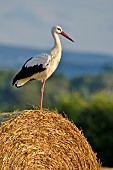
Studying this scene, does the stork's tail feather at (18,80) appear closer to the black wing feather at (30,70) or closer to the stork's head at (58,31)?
the black wing feather at (30,70)

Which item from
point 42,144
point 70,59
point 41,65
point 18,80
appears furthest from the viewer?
point 70,59

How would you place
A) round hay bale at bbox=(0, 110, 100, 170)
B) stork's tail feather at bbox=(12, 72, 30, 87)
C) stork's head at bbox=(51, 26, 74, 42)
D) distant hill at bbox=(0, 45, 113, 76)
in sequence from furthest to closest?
1. distant hill at bbox=(0, 45, 113, 76)
2. stork's head at bbox=(51, 26, 74, 42)
3. stork's tail feather at bbox=(12, 72, 30, 87)
4. round hay bale at bbox=(0, 110, 100, 170)

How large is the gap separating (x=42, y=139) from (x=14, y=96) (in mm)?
63859

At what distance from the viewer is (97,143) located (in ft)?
84.3

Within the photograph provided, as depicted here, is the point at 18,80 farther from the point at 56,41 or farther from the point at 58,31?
the point at 58,31

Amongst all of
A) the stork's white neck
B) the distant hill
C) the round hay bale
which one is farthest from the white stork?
the distant hill

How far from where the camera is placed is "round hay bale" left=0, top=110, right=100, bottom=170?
1065 centimetres

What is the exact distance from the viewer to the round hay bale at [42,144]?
1065cm

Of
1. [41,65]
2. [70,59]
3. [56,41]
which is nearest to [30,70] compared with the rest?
[41,65]

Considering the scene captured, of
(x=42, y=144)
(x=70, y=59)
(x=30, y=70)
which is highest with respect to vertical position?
Result: (x=70, y=59)

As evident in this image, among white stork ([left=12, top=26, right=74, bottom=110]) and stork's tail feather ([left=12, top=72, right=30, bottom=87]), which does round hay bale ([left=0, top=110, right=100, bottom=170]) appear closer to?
white stork ([left=12, top=26, right=74, bottom=110])

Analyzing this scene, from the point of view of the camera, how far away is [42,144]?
11148 mm

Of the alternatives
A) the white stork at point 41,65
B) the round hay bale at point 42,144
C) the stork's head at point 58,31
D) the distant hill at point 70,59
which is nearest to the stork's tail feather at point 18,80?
the white stork at point 41,65

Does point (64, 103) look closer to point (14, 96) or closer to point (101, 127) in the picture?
point (101, 127)
